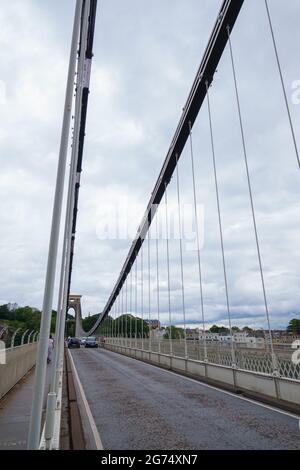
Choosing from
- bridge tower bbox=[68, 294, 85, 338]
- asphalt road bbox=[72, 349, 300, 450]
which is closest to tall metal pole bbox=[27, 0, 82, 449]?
asphalt road bbox=[72, 349, 300, 450]

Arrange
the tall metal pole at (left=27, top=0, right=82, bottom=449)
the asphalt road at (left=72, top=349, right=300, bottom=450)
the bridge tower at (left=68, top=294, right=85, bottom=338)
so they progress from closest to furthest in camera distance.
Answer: the tall metal pole at (left=27, top=0, right=82, bottom=449) → the asphalt road at (left=72, top=349, right=300, bottom=450) → the bridge tower at (left=68, top=294, right=85, bottom=338)

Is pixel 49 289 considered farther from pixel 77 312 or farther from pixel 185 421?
pixel 77 312

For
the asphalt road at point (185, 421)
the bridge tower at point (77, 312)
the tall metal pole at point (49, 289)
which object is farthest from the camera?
the bridge tower at point (77, 312)

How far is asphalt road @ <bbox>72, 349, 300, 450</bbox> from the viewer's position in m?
4.99

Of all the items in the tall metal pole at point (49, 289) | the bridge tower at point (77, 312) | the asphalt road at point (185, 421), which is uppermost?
the bridge tower at point (77, 312)

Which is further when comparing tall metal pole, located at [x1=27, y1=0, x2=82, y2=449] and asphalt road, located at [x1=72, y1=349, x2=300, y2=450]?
asphalt road, located at [x1=72, y1=349, x2=300, y2=450]

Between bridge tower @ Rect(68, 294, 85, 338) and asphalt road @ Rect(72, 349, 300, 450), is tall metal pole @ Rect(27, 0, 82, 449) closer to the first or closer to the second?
asphalt road @ Rect(72, 349, 300, 450)

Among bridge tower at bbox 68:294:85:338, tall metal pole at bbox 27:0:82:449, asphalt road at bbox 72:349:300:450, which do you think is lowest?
asphalt road at bbox 72:349:300:450

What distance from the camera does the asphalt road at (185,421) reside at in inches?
196

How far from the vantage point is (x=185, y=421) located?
6301 mm

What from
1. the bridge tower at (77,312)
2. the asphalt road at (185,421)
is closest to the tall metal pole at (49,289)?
the asphalt road at (185,421)

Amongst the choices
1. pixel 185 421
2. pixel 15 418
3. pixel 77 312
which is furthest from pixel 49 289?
pixel 77 312

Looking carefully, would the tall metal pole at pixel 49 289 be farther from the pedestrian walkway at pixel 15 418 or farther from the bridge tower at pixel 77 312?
the bridge tower at pixel 77 312
